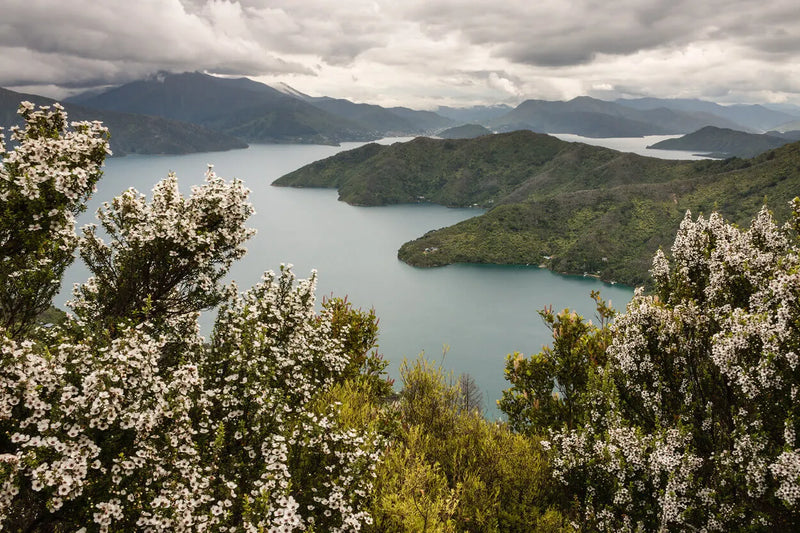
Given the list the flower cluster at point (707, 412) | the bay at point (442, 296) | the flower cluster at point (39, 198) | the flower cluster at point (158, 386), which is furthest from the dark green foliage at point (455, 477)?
the bay at point (442, 296)

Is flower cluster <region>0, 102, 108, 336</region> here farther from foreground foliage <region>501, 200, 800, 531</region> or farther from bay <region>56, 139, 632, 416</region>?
bay <region>56, 139, 632, 416</region>

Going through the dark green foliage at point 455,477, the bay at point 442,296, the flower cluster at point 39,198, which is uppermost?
the flower cluster at point 39,198

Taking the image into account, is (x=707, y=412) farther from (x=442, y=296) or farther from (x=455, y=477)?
(x=442, y=296)

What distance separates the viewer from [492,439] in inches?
531

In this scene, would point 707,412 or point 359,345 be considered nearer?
point 707,412

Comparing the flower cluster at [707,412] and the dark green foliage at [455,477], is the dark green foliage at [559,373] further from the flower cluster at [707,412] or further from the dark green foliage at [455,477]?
the flower cluster at [707,412]

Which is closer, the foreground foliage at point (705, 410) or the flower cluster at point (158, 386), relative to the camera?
the flower cluster at point (158, 386)

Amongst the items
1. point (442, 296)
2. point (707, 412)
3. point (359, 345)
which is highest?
point (707, 412)

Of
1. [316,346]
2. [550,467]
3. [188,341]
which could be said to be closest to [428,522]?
[550,467]

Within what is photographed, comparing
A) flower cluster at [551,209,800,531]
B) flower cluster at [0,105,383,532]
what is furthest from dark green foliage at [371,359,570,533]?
flower cluster at [551,209,800,531]

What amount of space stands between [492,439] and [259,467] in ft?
24.1

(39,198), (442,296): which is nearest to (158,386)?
(39,198)

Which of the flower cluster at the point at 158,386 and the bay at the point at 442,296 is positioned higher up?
the flower cluster at the point at 158,386

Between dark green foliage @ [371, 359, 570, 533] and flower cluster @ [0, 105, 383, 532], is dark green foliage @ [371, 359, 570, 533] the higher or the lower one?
the lower one
